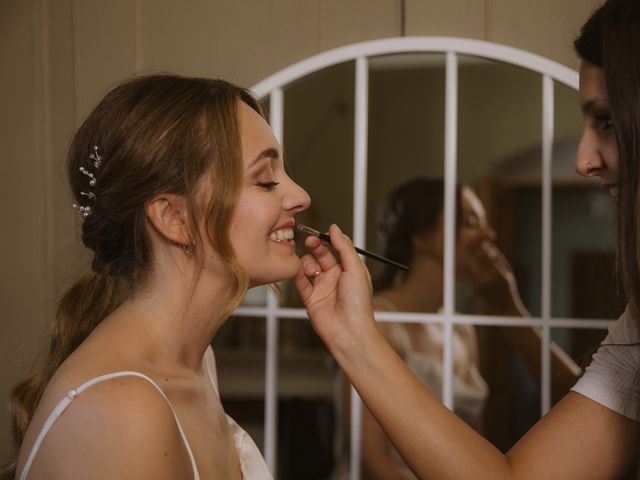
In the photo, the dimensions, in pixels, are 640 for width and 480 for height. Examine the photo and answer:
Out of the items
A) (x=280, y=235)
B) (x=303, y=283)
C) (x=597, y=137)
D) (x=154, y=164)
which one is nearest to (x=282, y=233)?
(x=280, y=235)

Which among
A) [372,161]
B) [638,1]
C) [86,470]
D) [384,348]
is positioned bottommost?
[86,470]

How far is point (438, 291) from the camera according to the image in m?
1.64

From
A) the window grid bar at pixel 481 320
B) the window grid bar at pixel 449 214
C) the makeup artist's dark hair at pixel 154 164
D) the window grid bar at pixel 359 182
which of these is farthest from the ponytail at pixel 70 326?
the window grid bar at pixel 449 214

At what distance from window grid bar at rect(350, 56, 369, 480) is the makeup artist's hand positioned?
0.33 m

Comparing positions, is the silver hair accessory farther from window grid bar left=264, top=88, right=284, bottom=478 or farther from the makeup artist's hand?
window grid bar left=264, top=88, right=284, bottom=478

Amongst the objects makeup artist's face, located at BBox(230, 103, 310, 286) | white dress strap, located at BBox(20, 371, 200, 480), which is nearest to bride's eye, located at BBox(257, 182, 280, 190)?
makeup artist's face, located at BBox(230, 103, 310, 286)

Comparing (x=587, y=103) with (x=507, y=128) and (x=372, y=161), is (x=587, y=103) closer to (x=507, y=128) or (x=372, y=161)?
(x=507, y=128)

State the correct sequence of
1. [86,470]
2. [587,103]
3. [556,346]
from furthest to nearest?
[556,346] < [587,103] < [86,470]

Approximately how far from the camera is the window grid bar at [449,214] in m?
1.62

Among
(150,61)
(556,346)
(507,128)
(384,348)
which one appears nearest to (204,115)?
(384,348)

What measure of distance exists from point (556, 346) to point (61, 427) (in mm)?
1036

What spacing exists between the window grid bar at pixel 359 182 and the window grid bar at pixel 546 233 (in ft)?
1.23

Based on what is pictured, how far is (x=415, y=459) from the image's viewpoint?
1.21 metres

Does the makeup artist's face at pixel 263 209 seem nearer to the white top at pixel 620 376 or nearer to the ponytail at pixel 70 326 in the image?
the ponytail at pixel 70 326
